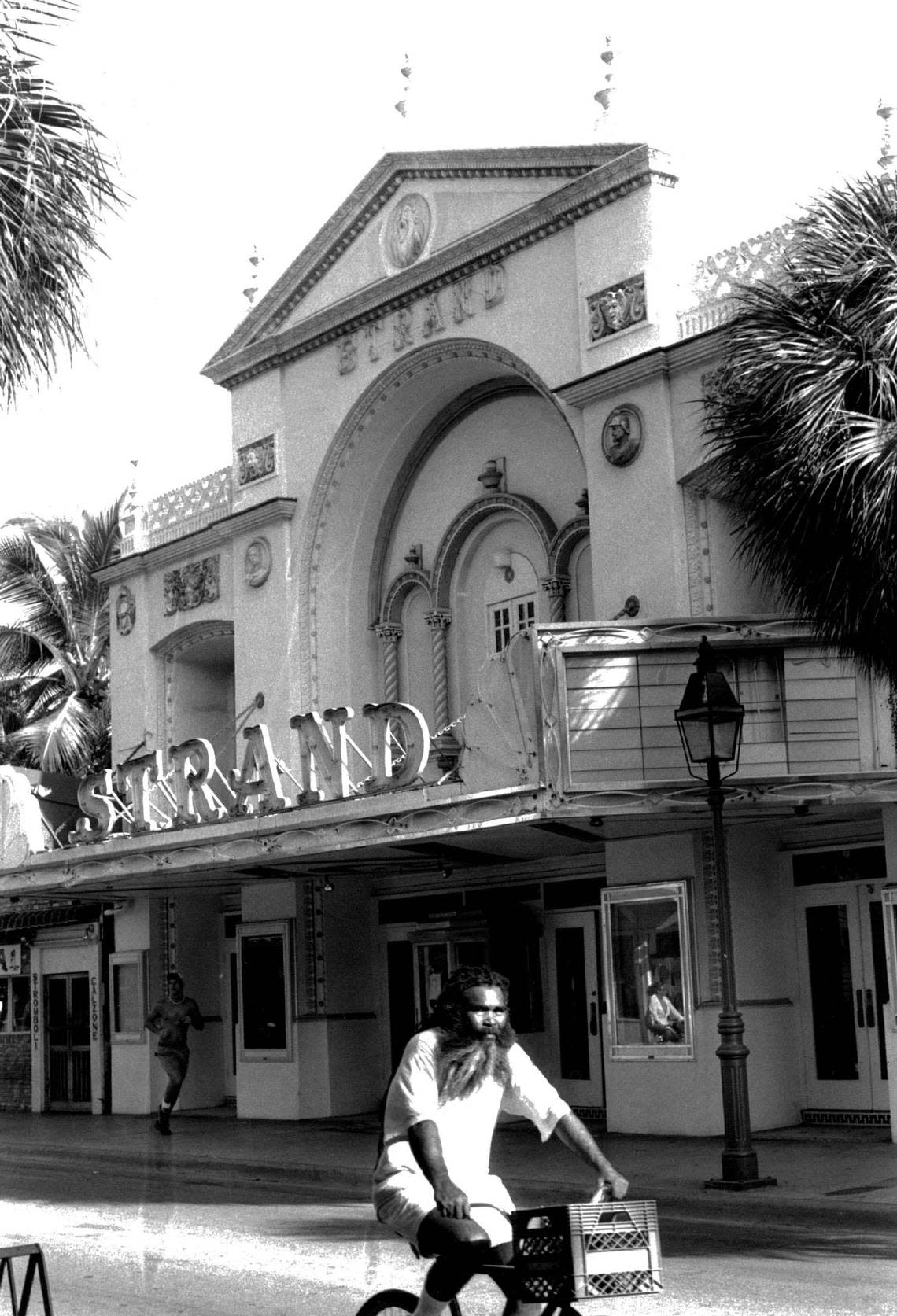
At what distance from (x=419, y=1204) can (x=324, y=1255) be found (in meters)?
5.49

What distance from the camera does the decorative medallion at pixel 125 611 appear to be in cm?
2598

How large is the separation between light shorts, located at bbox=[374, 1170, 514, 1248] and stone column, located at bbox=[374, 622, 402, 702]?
54.8 feet

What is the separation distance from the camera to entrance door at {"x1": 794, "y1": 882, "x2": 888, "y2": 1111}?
666 inches

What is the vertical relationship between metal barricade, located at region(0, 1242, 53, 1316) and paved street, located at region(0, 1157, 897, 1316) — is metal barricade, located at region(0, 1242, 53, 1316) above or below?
above

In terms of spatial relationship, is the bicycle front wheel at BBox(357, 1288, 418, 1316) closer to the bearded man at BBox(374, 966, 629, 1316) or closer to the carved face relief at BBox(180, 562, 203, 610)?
the bearded man at BBox(374, 966, 629, 1316)

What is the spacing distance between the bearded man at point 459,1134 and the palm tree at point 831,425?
7.32 meters

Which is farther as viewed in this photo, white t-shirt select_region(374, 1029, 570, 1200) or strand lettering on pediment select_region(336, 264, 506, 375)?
strand lettering on pediment select_region(336, 264, 506, 375)

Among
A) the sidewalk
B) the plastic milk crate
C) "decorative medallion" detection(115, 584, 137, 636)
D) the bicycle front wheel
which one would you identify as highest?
"decorative medallion" detection(115, 584, 137, 636)

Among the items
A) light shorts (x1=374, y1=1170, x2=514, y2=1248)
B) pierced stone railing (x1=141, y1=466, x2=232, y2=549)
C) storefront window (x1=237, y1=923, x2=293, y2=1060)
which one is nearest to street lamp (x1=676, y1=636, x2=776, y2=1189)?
light shorts (x1=374, y1=1170, x2=514, y2=1248)

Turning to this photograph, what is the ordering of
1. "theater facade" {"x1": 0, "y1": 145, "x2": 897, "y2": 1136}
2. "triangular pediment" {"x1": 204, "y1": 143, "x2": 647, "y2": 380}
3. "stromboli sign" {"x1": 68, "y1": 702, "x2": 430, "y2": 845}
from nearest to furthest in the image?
"theater facade" {"x1": 0, "y1": 145, "x2": 897, "y2": 1136} → "stromboli sign" {"x1": 68, "y1": 702, "x2": 430, "y2": 845} → "triangular pediment" {"x1": 204, "y1": 143, "x2": 647, "y2": 380}

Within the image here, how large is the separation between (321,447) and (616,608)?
242 inches

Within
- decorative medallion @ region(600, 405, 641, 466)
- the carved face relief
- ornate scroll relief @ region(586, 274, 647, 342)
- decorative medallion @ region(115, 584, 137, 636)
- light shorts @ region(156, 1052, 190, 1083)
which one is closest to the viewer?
decorative medallion @ region(600, 405, 641, 466)

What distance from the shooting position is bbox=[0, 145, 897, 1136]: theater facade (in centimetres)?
1625

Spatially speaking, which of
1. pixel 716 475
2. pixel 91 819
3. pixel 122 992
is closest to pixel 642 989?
pixel 716 475
